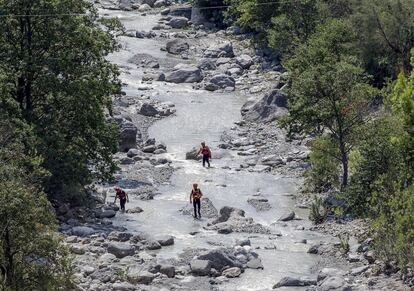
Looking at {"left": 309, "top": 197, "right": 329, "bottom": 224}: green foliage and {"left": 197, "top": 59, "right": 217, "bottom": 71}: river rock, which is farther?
{"left": 197, "top": 59, "right": 217, "bottom": 71}: river rock

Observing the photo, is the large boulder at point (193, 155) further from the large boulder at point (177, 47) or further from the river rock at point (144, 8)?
the river rock at point (144, 8)

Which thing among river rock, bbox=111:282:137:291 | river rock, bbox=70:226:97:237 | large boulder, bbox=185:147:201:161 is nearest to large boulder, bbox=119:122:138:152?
large boulder, bbox=185:147:201:161

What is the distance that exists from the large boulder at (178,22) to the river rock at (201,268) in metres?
47.9

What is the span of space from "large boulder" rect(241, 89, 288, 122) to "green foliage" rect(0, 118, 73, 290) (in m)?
30.3

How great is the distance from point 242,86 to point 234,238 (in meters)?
26.4

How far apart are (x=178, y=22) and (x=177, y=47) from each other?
822 cm

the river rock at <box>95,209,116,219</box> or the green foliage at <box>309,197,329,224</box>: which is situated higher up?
the river rock at <box>95,209,116,219</box>

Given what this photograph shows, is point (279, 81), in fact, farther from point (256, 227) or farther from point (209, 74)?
point (256, 227)

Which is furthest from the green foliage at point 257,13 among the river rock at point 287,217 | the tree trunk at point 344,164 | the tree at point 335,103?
the river rock at point 287,217

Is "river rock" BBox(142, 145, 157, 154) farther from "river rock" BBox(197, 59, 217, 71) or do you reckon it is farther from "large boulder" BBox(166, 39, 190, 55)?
"large boulder" BBox(166, 39, 190, 55)

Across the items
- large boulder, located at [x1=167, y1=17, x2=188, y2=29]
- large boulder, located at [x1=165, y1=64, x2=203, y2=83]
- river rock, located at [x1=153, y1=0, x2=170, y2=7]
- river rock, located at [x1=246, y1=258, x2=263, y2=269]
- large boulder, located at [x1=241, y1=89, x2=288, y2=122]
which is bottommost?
river rock, located at [x1=246, y1=258, x2=263, y2=269]

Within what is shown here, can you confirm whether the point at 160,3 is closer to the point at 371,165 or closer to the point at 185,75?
the point at 185,75

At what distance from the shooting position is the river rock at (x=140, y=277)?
2861cm

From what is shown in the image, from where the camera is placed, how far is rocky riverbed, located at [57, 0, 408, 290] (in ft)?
97.2
